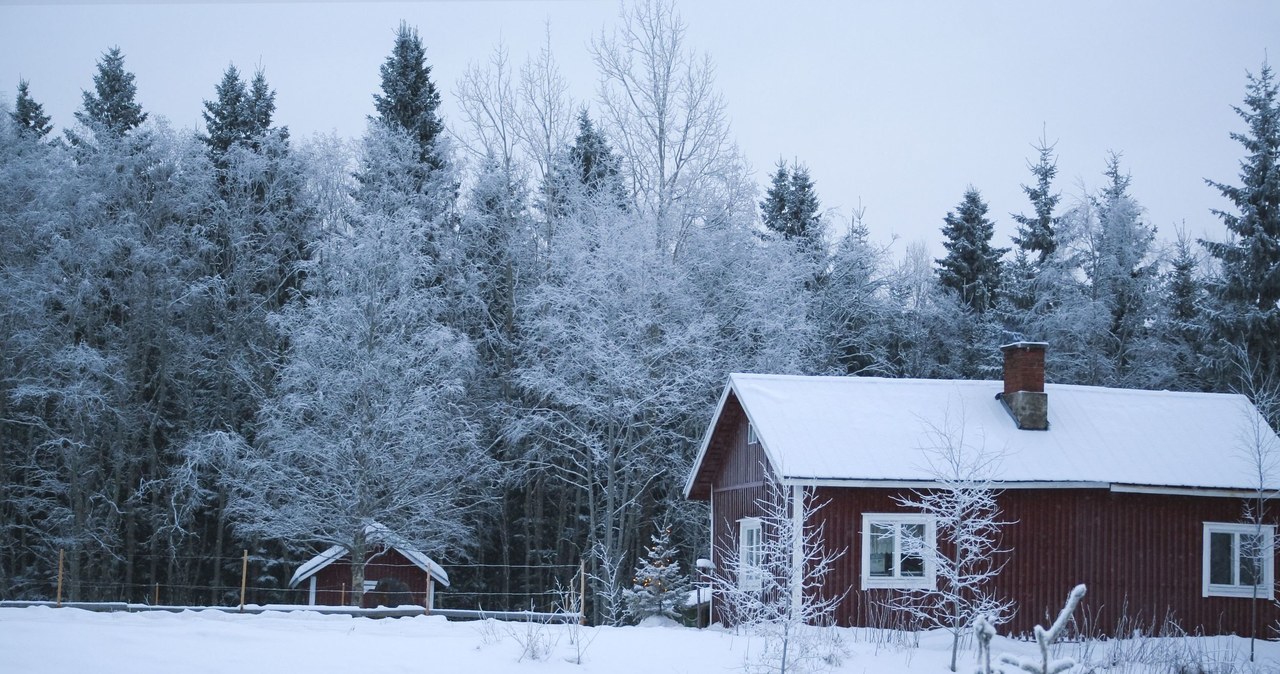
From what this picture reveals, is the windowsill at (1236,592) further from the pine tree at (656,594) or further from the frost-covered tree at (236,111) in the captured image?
the frost-covered tree at (236,111)

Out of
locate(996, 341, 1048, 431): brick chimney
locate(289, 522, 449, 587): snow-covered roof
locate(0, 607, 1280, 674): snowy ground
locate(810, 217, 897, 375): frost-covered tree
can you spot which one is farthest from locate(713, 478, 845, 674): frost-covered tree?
locate(810, 217, 897, 375): frost-covered tree

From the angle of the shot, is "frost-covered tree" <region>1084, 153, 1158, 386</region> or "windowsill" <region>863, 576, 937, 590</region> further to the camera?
"frost-covered tree" <region>1084, 153, 1158, 386</region>

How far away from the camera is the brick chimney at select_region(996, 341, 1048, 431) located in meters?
21.2

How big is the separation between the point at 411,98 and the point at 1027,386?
22.2 metres

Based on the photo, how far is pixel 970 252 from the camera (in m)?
42.3

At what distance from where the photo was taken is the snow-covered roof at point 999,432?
1958 cm

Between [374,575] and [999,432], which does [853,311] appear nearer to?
[999,432]

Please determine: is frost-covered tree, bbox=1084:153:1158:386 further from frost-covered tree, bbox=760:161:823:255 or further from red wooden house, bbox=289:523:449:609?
red wooden house, bbox=289:523:449:609

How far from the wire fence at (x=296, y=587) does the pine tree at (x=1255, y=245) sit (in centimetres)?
1952

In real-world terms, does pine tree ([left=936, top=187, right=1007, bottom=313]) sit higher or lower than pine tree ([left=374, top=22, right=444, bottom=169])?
lower

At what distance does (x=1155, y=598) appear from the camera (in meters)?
20.0

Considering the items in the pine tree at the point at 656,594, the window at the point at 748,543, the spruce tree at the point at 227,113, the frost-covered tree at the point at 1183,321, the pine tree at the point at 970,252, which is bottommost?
the pine tree at the point at 656,594

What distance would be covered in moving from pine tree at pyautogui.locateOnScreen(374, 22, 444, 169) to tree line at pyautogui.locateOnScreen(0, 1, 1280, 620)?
0.09 m

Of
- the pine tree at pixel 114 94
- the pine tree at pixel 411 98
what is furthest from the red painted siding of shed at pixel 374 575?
the pine tree at pixel 114 94
